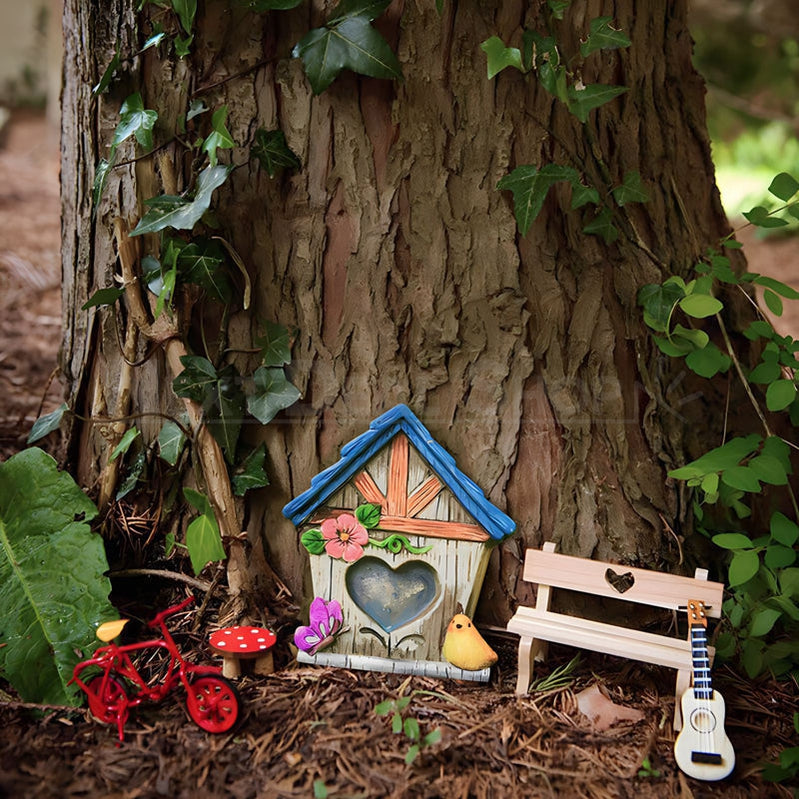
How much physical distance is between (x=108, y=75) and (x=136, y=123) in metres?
0.15

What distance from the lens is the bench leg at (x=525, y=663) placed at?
1633 mm

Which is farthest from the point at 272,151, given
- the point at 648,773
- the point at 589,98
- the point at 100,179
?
the point at 648,773

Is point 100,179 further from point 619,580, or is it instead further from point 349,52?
point 619,580

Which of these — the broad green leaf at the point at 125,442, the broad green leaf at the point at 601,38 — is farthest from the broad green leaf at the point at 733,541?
the broad green leaf at the point at 125,442

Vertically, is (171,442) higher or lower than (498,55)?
lower

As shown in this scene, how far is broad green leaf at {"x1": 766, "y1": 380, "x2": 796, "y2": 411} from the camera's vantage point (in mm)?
1730

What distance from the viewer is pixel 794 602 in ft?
5.62

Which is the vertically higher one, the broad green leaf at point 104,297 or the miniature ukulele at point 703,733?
the broad green leaf at point 104,297

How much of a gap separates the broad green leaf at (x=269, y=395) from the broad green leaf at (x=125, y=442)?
337 millimetres

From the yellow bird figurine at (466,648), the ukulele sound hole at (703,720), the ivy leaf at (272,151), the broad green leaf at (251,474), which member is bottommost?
the ukulele sound hole at (703,720)

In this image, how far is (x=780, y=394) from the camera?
5.70 feet

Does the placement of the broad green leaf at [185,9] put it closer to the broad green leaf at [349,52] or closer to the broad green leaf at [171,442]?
the broad green leaf at [349,52]

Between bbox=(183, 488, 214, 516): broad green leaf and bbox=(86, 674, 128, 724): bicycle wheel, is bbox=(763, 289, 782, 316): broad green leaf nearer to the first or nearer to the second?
bbox=(183, 488, 214, 516): broad green leaf

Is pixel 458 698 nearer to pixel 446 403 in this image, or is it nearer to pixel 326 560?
pixel 326 560
